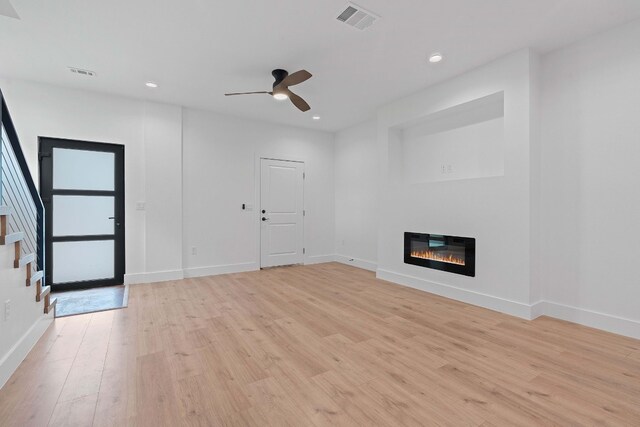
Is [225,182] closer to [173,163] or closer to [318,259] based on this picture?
[173,163]

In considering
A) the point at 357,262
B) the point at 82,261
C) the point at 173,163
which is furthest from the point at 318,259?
the point at 82,261

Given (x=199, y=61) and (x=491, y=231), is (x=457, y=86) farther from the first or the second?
(x=199, y=61)

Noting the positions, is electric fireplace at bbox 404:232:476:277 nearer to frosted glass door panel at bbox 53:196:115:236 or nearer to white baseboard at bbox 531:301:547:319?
white baseboard at bbox 531:301:547:319

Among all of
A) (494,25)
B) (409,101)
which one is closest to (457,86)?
(409,101)

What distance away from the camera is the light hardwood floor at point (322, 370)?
1.62m

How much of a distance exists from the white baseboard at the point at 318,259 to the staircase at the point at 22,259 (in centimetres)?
407

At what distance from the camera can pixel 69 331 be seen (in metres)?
2.75

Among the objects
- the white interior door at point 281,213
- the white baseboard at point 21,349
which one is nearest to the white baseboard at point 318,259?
the white interior door at point 281,213

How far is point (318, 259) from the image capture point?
633cm

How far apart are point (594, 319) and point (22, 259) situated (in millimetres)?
5253

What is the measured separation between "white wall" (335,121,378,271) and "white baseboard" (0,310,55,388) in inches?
181

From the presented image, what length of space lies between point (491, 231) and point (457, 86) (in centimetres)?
190

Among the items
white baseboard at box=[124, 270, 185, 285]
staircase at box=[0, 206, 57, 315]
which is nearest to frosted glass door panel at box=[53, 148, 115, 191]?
white baseboard at box=[124, 270, 185, 285]

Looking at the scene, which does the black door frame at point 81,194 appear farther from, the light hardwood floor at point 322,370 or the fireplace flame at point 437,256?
the fireplace flame at point 437,256
